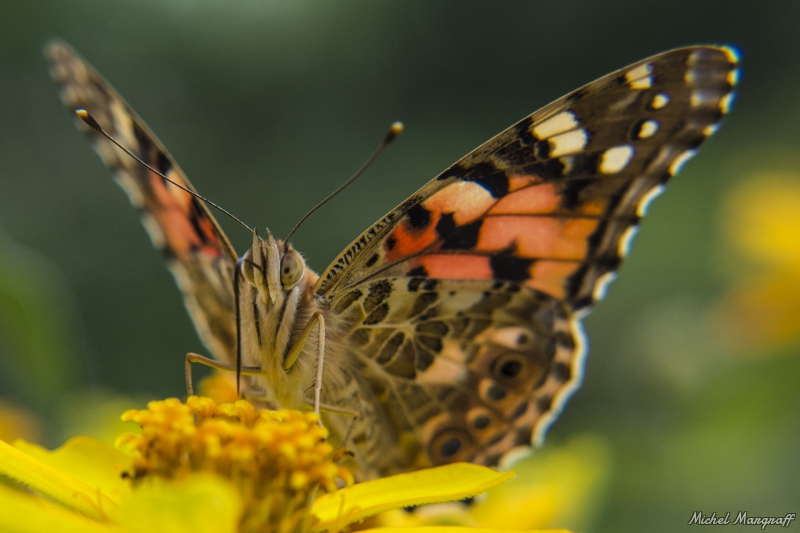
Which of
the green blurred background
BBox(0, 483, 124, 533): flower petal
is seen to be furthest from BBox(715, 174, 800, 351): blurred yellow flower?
BBox(0, 483, 124, 533): flower petal

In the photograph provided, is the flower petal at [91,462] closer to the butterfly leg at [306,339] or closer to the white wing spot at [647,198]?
the butterfly leg at [306,339]

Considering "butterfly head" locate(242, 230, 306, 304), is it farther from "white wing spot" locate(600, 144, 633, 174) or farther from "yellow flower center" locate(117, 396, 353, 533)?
"white wing spot" locate(600, 144, 633, 174)

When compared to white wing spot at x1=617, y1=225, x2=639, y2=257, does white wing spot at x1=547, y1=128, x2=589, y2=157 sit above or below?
above

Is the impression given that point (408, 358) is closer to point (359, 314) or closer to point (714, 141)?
point (359, 314)

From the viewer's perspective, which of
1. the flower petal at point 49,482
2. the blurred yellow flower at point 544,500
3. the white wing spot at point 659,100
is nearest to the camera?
the flower petal at point 49,482

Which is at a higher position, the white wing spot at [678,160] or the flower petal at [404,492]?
the white wing spot at [678,160]

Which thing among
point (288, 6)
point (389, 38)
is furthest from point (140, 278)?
point (389, 38)
